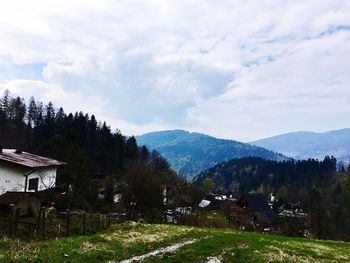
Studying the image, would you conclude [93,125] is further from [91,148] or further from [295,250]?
[295,250]

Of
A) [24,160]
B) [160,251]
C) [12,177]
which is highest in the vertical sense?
[24,160]

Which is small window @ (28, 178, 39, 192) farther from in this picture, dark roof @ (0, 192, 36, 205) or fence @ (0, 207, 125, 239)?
fence @ (0, 207, 125, 239)

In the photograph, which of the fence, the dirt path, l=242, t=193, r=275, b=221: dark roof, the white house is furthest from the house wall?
l=242, t=193, r=275, b=221: dark roof

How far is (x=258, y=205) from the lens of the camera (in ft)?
457

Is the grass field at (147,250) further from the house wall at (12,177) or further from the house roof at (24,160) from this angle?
the house wall at (12,177)

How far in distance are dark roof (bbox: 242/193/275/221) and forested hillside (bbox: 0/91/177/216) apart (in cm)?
2831

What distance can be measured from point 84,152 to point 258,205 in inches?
3191

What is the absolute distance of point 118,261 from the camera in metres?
16.7

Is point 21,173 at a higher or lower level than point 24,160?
lower

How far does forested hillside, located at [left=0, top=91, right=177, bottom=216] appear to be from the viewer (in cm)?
6265

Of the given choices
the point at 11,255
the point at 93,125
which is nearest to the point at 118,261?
the point at 11,255

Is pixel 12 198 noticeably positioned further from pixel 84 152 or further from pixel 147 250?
pixel 84 152

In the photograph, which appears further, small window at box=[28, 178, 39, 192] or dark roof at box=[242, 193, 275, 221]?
dark roof at box=[242, 193, 275, 221]

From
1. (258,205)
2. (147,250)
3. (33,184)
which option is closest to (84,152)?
(33,184)
